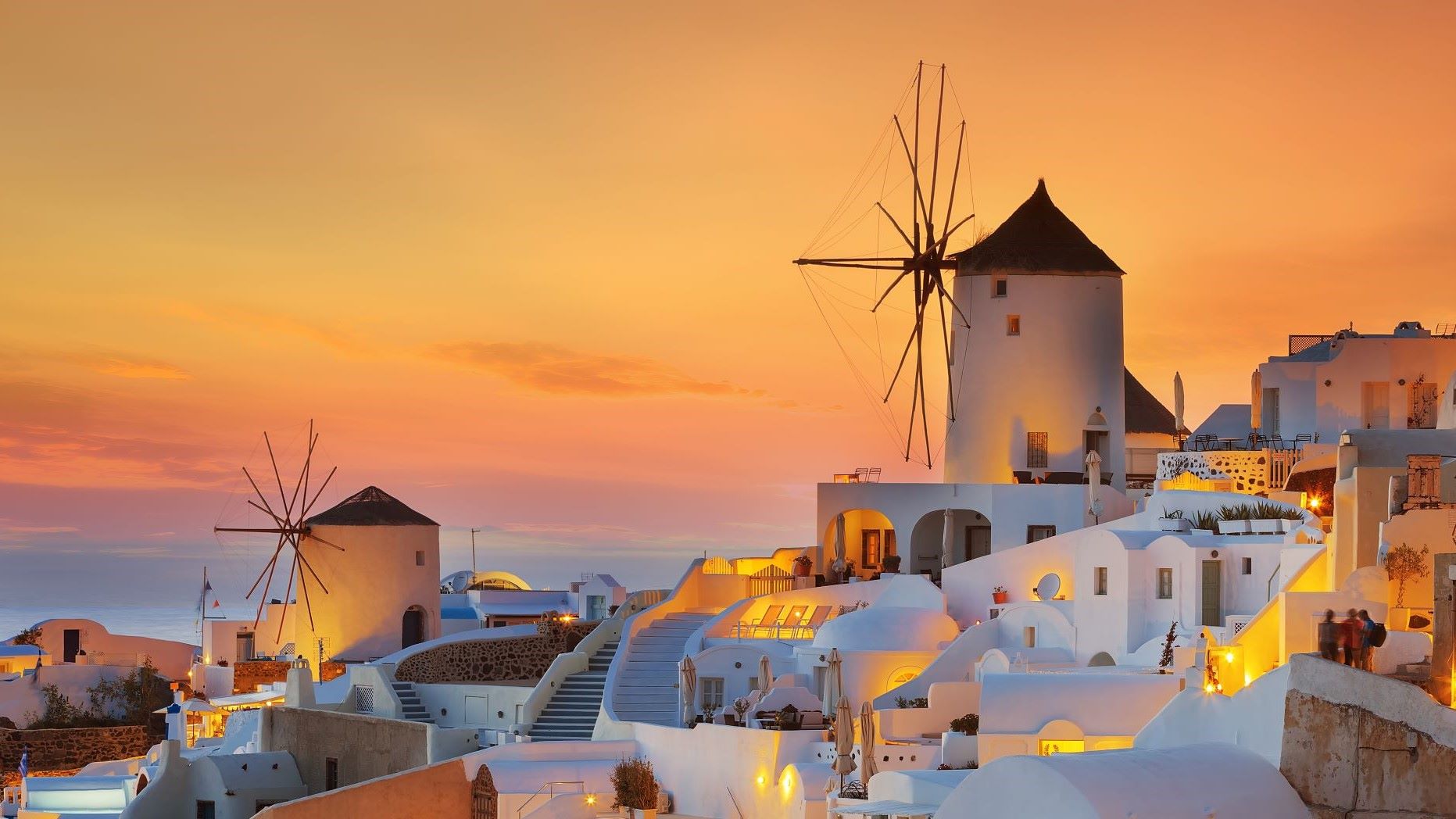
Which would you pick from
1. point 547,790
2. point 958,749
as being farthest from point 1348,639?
point 547,790

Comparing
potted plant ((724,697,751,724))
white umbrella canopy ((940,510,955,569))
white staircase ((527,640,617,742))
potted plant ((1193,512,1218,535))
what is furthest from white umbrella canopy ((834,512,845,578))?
potted plant ((724,697,751,724))

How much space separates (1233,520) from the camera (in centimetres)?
2511

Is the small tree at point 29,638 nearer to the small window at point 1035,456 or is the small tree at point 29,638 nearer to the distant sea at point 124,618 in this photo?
the distant sea at point 124,618

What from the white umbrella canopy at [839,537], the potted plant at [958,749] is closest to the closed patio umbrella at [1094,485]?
the white umbrella canopy at [839,537]

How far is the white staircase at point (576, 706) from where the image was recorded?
27.4m

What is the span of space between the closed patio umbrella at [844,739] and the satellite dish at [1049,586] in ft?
23.0

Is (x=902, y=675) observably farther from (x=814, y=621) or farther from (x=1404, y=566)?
(x=1404, y=566)

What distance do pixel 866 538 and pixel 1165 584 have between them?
939cm

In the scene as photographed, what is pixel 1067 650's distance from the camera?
25656mm

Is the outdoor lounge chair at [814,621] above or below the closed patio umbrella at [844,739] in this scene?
above

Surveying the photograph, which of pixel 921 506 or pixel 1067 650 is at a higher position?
pixel 921 506

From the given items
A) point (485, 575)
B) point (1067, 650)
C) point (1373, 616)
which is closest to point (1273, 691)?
point (1373, 616)

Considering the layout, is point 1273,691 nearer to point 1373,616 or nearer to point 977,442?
point 1373,616

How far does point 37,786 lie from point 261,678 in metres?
6.41
